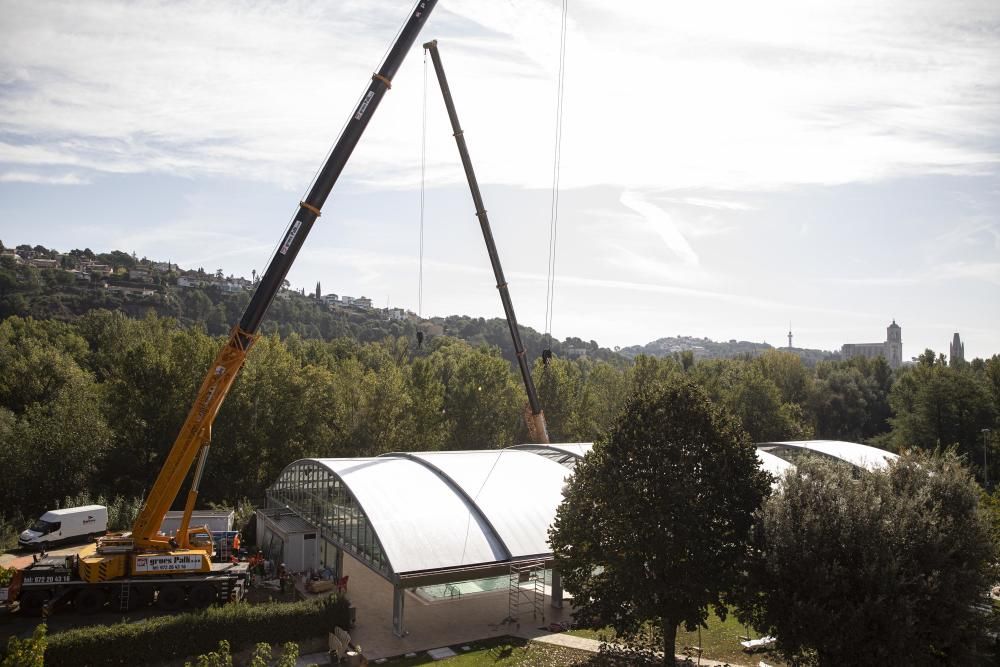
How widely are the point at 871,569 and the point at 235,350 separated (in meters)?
20.4

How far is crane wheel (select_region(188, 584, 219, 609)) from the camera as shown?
2481 centimetres

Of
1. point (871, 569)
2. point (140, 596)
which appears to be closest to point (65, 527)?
point (140, 596)

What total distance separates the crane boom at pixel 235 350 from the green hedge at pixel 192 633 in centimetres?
394

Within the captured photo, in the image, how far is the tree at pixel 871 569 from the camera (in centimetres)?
1712

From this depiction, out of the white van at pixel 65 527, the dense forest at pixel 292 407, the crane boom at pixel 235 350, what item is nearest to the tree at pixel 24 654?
the crane boom at pixel 235 350

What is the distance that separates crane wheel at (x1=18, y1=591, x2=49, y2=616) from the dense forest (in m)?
15.8

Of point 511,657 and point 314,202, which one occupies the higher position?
point 314,202

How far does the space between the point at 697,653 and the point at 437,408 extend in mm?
32698

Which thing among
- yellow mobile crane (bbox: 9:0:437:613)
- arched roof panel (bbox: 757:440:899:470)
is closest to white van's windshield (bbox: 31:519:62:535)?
yellow mobile crane (bbox: 9:0:437:613)

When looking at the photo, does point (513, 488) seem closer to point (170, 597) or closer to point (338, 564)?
point (338, 564)

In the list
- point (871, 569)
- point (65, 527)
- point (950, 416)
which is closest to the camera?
point (871, 569)

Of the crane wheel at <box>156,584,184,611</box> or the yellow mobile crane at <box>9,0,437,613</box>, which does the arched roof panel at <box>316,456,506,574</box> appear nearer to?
the yellow mobile crane at <box>9,0,437,613</box>

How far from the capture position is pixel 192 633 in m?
21.7

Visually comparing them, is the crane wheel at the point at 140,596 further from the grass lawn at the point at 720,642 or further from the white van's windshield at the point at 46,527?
the grass lawn at the point at 720,642
